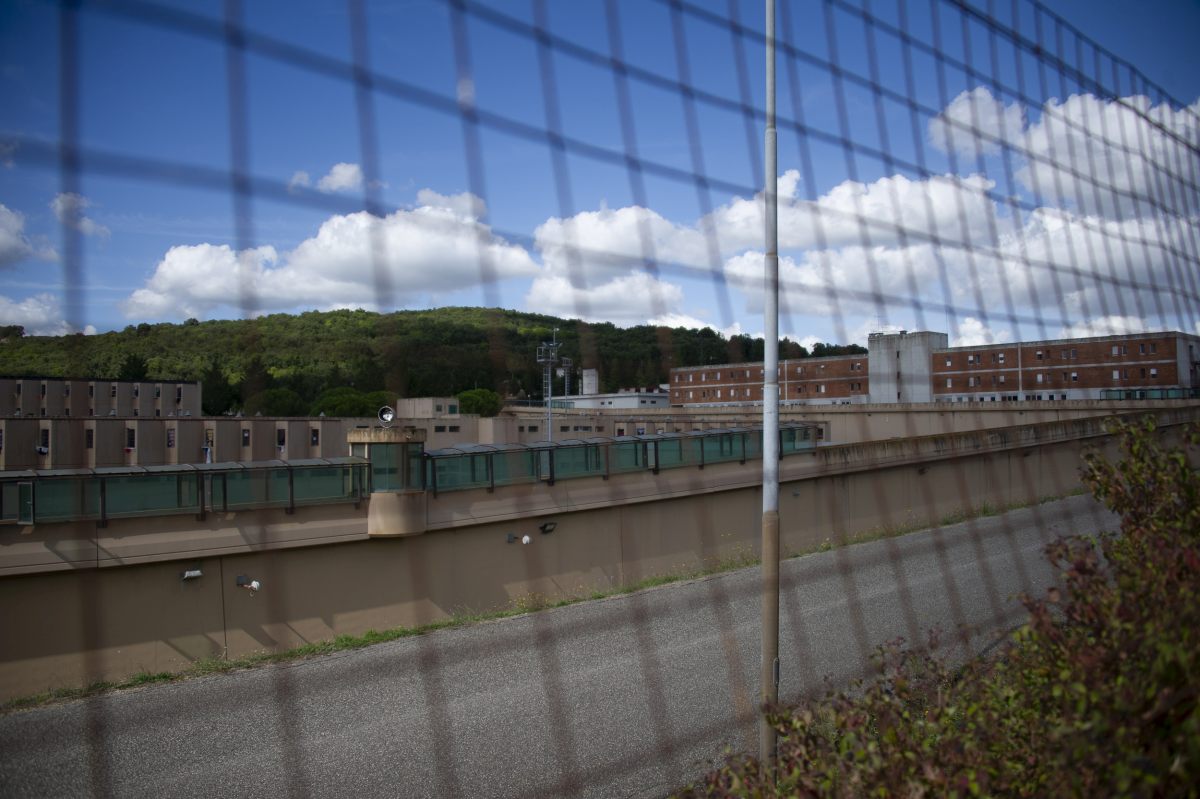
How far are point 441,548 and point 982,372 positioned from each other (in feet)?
16.5

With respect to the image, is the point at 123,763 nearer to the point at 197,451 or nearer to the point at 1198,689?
the point at 197,451

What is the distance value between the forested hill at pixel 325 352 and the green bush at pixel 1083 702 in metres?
1.13

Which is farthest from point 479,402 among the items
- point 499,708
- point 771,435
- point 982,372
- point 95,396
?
point 982,372

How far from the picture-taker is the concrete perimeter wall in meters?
5.61

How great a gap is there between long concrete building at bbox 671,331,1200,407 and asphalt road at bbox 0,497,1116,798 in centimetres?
141

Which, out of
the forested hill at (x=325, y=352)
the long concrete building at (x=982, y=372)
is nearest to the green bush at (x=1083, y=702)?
the forested hill at (x=325, y=352)

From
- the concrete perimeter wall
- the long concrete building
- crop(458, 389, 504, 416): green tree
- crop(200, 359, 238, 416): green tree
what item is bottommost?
the concrete perimeter wall

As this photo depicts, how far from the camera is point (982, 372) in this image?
6602 millimetres

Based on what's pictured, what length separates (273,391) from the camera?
2234mm

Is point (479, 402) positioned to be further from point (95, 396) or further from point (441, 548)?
point (441, 548)

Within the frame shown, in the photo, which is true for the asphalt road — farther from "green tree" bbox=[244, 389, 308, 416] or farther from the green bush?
the green bush

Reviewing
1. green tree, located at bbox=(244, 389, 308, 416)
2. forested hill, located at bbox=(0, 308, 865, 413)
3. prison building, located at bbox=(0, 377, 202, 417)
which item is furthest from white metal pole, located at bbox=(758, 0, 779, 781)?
prison building, located at bbox=(0, 377, 202, 417)

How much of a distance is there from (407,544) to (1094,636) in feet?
22.5

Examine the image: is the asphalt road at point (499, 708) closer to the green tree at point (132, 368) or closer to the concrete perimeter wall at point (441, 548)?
the concrete perimeter wall at point (441, 548)
